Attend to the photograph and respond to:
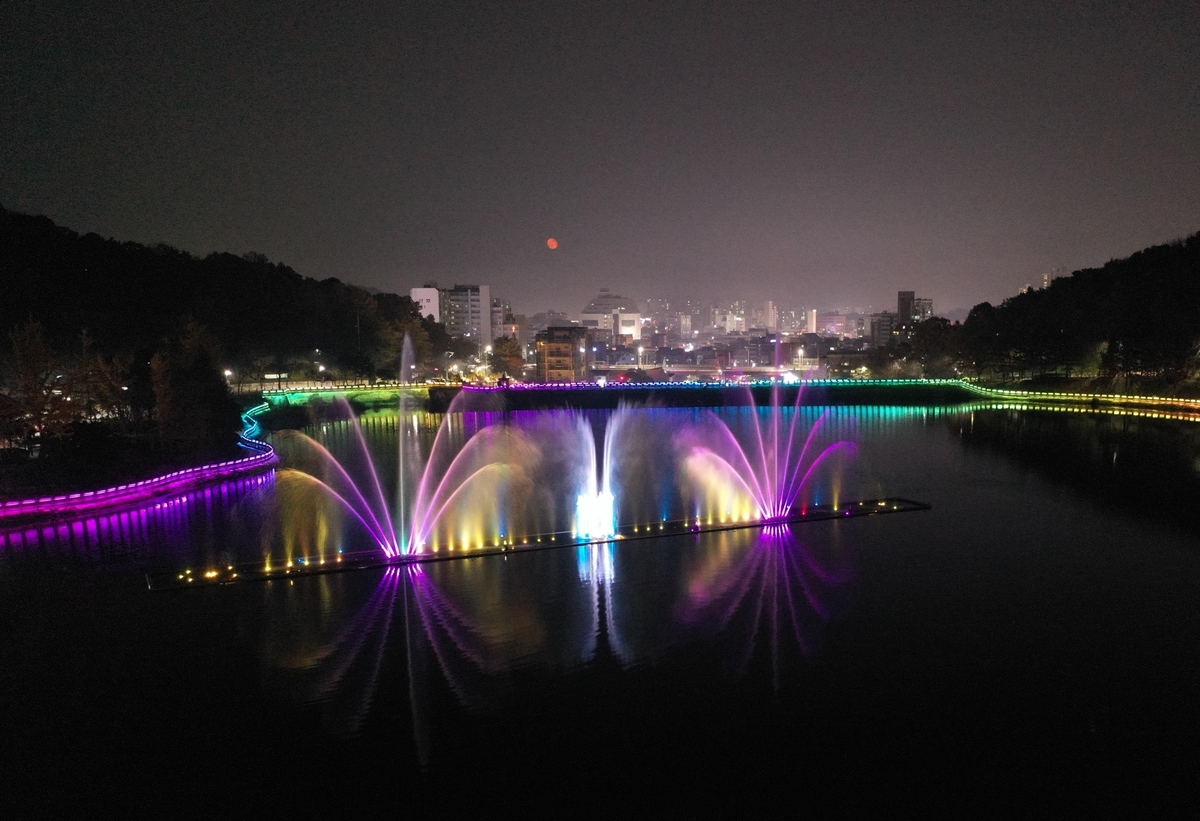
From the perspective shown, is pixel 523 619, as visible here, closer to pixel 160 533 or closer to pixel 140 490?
pixel 160 533

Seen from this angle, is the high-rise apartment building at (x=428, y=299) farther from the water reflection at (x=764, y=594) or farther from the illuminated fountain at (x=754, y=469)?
the water reflection at (x=764, y=594)

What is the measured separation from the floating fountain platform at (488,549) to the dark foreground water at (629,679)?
1.82ft

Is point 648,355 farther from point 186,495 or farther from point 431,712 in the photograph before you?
point 431,712

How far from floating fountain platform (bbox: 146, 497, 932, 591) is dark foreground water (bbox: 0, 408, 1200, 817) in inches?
21.9

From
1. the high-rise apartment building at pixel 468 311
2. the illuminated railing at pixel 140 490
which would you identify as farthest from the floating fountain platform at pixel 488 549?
the high-rise apartment building at pixel 468 311

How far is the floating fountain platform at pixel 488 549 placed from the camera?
16.8m

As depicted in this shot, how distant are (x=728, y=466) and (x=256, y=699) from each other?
2313 centimetres

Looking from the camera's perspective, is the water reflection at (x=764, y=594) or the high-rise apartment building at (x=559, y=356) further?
the high-rise apartment building at (x=559, y=356)

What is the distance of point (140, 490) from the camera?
26.6 metres

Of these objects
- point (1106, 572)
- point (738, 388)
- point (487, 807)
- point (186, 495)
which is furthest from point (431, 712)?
point (738, 388)

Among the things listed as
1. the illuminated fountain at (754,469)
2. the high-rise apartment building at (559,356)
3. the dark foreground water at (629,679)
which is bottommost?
the dark foreground water at (629,679)

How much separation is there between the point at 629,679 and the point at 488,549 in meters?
7.65

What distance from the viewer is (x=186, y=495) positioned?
88.9 ft

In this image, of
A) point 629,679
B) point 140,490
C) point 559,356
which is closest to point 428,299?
point 559,356
